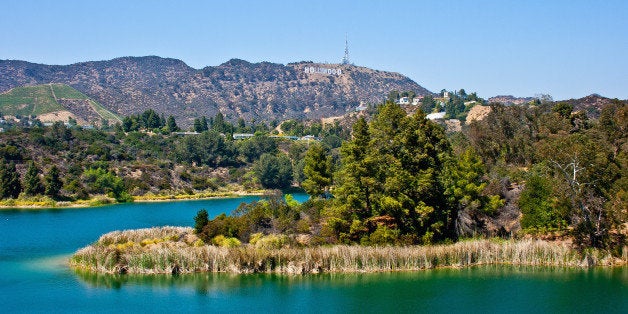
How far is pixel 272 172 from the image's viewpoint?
116750mm

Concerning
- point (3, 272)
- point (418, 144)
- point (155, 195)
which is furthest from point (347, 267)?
point (155, 195)

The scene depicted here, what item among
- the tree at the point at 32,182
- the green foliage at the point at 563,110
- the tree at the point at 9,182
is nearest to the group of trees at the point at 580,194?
the green foliage at the point at 563,110

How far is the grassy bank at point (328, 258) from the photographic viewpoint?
40.5 metres

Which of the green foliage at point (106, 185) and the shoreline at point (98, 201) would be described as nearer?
the shoreline at point (98, 201)

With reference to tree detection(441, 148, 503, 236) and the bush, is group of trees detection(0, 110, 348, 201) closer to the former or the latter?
the bush

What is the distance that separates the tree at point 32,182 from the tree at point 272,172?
126 feet

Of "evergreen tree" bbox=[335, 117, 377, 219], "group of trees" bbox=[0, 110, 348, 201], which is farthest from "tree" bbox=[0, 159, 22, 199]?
"evergreen tree" bbox=[335, 117, 377, 219]

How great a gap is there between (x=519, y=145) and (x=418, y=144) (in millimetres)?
28564

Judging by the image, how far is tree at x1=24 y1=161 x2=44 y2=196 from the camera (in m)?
87.2

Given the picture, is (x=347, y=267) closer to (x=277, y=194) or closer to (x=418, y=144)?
(x=418, y=144)

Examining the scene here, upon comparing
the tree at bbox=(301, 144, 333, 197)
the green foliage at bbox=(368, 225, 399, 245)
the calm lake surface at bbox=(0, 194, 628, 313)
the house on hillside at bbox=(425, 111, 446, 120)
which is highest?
the house on hillside at bbox=(425, 111, 446, 120)

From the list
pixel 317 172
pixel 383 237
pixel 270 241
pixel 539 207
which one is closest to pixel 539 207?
pixel 539 207

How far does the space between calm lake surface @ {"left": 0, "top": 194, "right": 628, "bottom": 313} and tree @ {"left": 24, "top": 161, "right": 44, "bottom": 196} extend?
44.4 m

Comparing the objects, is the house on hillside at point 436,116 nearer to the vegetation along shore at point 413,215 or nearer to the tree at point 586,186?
the vegetation along shore at point 413,215
